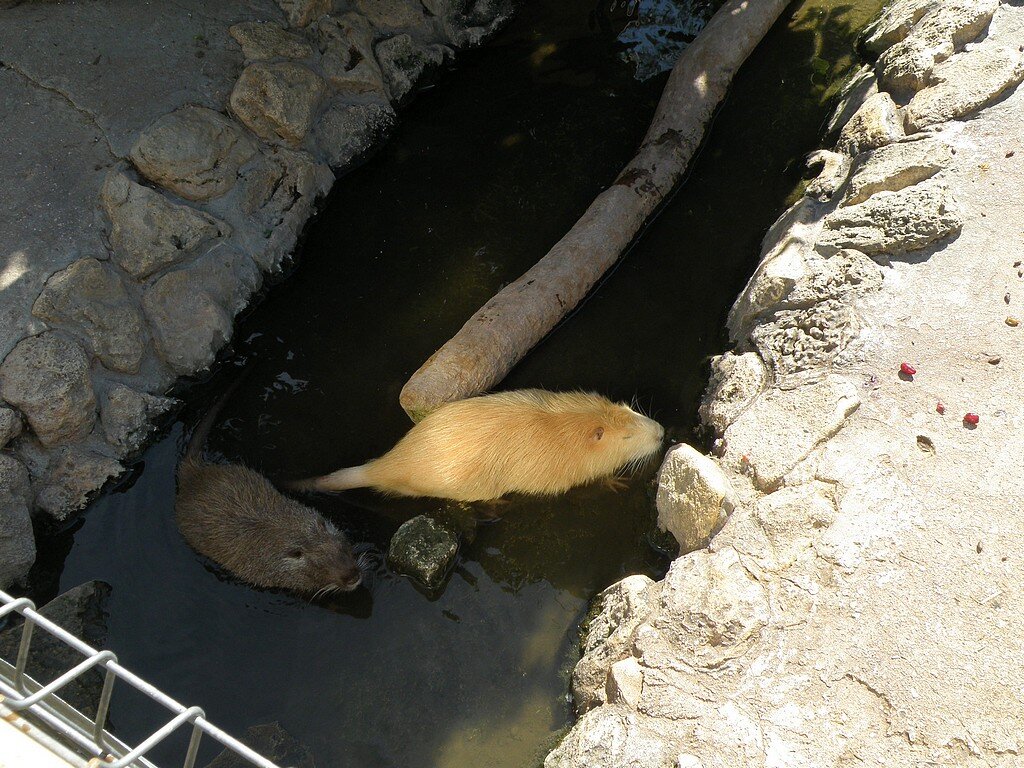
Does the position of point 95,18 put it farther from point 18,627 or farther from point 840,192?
point 840,192

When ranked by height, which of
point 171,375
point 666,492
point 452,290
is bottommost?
point 666,492

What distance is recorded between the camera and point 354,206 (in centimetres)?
534

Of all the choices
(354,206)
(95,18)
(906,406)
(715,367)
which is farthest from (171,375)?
(906,406)

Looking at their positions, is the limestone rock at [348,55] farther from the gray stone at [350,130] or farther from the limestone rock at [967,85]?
the limestone rock at [967,85]

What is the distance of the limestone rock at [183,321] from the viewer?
14.6 ft

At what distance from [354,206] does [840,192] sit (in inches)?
126

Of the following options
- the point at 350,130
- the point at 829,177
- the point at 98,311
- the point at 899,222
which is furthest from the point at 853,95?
the point at 98,311

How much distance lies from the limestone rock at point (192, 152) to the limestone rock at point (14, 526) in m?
1.86

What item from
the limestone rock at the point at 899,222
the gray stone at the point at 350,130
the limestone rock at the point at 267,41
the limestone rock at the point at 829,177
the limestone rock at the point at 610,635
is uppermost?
the limestone rock at the point at 267,41

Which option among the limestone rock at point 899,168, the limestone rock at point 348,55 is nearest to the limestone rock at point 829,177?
the limestone rock at point 899,168

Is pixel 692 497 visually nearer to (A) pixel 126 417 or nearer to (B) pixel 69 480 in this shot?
(A) pixel 126 417

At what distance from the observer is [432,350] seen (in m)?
4.63

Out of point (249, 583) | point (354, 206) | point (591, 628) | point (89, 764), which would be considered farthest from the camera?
point (354, 206)

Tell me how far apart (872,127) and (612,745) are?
3.88 meters
